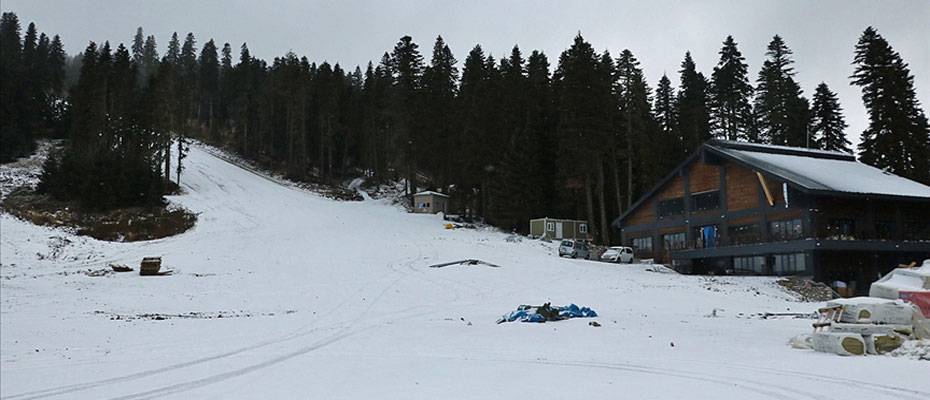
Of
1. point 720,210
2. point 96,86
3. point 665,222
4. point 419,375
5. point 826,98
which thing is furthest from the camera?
point 96,86

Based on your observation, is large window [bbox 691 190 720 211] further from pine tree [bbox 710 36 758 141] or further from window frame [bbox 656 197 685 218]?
pine tree [bbox 710 36 758 141]

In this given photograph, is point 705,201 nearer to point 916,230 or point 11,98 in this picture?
point 916,230

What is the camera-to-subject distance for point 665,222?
48375 millimetres

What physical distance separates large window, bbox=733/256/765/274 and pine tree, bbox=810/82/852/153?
2578cm

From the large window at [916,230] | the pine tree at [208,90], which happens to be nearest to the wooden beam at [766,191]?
the large window at [916,230]

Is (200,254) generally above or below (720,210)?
below

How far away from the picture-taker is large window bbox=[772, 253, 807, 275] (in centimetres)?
A: 3772

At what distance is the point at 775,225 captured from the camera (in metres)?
40.1

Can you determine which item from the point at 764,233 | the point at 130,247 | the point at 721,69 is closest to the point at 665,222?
the point at 764,233

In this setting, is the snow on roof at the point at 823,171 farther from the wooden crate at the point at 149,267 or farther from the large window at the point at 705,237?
the wooden crate at the point at 149,267

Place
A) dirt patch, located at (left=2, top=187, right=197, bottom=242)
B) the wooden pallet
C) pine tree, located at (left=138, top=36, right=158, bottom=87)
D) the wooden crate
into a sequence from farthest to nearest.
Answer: pine tree, located at (left=138, top=36, right=158, bottom=87) → dirt patch, located at (left=2, top=187, right=197, bottom=242) → the wooden crate → the wooden pallet

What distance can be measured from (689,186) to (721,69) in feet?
97.1

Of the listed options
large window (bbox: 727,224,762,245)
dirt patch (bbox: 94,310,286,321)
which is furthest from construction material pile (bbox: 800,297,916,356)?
large window (bbox: 727,224,762,245)

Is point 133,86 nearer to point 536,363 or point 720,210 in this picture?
point 720,210
